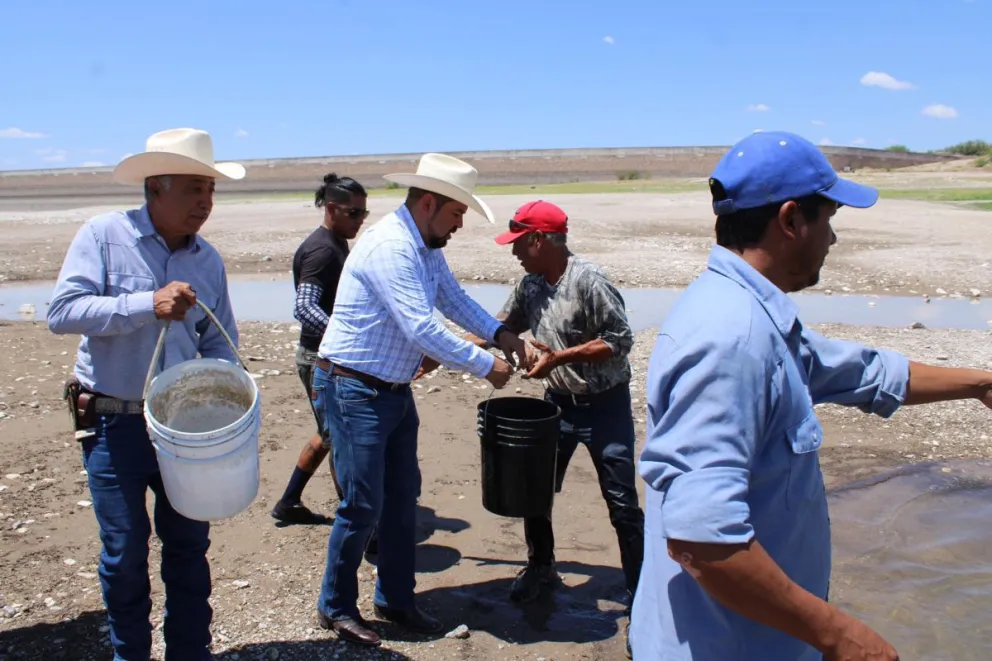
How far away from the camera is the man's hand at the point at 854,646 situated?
5.82 feet

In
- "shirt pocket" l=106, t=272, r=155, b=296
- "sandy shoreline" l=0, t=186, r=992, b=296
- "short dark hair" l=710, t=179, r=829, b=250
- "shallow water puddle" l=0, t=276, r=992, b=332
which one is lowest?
"shallow water puddle" l=0, t=276, r=992, b=332

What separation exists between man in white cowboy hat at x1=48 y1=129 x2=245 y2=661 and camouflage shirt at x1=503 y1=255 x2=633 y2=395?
67.7 inches

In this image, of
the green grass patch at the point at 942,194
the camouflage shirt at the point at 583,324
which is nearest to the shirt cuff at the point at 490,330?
the camouflage shirt at the point at 583,324

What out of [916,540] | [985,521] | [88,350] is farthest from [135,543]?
[985,521]

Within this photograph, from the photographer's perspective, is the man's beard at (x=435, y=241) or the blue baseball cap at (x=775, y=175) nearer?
the blue baseball cap at (x=775, y=175)

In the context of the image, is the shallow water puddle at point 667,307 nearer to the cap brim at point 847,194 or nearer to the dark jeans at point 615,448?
the dark jeans at point 615,448

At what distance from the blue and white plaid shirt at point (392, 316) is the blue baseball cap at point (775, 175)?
1.97 metres

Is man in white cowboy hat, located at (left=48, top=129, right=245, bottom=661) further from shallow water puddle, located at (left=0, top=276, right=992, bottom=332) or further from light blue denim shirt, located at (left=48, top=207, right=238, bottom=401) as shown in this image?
shallow water puddle, located at (left=0, top=276, right=992, bottom=332)

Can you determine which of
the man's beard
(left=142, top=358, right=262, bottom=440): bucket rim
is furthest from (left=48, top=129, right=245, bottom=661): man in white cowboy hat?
the man's beard

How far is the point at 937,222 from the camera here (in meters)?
22.0

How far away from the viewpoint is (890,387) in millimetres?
2504

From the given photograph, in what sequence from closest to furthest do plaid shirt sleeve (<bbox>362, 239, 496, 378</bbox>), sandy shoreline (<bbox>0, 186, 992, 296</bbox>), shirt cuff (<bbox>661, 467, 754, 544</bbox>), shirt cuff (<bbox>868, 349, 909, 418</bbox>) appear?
shirt cuff (<bbox>661, 467, 754, 544</bbox>), shirt cuff (<bbox>868, 349, 909, 418</bbox>), plaid shirt sleeve (<bbox>362, 239, 496, 378</bbox>), sandy shoreline (<bbox>0, 186, 992, 296</bbox>)

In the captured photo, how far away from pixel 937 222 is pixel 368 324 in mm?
21445

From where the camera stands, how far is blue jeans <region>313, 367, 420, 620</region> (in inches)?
155
